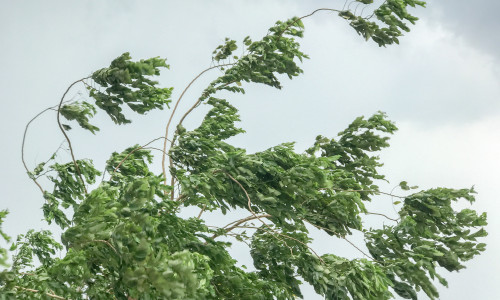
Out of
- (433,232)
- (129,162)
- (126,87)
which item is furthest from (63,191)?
(433,232)

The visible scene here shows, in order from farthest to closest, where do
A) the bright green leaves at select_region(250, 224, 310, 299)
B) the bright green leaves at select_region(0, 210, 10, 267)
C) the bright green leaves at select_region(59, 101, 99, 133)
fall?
the bright green leaves at select_region(250, 224, 310, 299), the bright green leaves at select_region(59, 101, 99, 133), the bright green leaves at select_region(0, 210, 10, 267)

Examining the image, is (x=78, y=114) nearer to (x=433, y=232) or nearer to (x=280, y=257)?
(x=280, y=257)

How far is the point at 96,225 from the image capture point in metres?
6.90

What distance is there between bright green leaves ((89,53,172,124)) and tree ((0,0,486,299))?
0.7 inches

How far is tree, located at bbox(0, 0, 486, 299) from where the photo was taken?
708cm

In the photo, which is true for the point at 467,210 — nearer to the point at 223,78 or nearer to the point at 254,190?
the point at 254,190

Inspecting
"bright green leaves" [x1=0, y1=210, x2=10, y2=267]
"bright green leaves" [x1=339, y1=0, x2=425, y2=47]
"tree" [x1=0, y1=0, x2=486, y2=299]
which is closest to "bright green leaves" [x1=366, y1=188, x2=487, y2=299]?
"tree" [x1=0, y1=0, x2=486, y2=299]

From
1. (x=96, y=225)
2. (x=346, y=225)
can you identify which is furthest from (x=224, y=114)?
(x=96, y=225)

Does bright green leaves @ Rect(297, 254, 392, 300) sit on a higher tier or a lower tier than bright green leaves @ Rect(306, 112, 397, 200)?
lower

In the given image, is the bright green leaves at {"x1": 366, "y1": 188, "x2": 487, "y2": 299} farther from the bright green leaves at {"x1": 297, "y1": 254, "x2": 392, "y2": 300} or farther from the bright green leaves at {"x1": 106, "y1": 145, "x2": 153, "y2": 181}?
the bright green leaves at {"x1": 106, "y1": 145, "x2": 153, "y2": 181}

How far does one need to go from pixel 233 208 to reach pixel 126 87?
2831mm

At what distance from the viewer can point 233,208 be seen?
10305 mm

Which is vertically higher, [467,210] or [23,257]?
[23,257]

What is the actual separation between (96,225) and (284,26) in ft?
25.0
